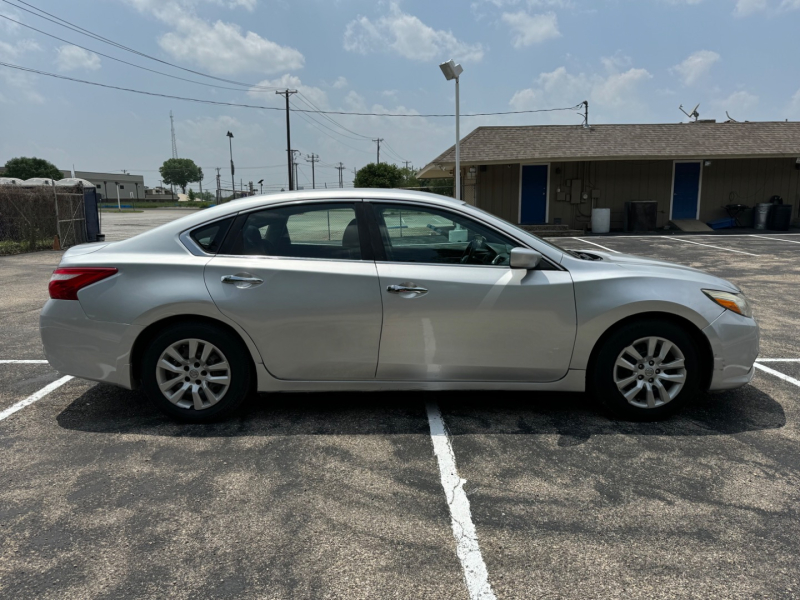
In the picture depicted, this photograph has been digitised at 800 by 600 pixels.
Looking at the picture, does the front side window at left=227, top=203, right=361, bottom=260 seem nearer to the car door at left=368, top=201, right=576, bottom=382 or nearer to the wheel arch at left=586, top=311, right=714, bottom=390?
the car door at left=368, top=201, right=576, bottom=382

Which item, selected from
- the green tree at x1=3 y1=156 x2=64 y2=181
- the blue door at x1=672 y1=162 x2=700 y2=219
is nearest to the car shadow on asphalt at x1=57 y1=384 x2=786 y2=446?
the blue door at x1=672 y1=162 x2=700 y2=219

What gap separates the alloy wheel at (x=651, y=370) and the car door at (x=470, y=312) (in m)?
0.39

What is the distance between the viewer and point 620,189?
21922mm

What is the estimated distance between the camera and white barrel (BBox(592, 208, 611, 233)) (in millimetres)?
20828

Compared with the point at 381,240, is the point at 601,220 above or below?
below

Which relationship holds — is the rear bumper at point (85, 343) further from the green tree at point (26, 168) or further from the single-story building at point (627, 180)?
the green tree at point (26, 168)

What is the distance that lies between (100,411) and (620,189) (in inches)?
835

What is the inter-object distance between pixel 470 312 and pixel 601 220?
18.7 metres

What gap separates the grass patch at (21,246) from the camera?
15.5 metres

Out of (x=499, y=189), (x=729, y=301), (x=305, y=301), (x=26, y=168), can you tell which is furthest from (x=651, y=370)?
(x=26, y=168)

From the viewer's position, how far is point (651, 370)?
12.5 feet

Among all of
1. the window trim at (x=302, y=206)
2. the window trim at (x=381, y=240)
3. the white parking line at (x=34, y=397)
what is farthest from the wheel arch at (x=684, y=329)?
the white parking line at (x=34, y=397)

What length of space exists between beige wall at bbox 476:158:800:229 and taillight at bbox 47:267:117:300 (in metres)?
19.0

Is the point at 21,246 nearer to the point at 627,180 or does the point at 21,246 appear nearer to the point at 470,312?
the point at 470,312
